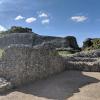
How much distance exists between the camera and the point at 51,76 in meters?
15.1

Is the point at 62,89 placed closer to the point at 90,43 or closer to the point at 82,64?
the point at 82,64

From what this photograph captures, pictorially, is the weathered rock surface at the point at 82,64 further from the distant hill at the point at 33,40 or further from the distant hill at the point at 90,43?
the distant hill at the point at 90,43

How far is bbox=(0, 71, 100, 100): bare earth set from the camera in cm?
1103

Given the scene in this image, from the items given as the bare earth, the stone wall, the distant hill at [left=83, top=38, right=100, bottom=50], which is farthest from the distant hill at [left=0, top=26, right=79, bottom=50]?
the bare earth

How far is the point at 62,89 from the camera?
12242mm

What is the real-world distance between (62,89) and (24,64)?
2537mm

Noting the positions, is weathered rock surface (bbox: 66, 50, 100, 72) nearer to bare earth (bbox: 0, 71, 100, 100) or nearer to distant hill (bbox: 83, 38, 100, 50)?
bare earth (bbox: 0, 71, 100, 100)

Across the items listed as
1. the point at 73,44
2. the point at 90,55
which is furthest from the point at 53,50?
the point at 73,44

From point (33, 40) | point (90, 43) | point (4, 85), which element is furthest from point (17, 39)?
point (4, 85)

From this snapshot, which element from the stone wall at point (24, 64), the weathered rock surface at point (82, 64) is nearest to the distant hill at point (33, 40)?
the weathered rock surface at point (82, 64)

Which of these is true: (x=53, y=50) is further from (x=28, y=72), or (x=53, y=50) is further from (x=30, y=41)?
(x=30, y=41)

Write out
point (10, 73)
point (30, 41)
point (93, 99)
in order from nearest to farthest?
point (93, 99) < point (10, 73) < point (30, 41)

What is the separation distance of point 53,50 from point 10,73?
3.96m

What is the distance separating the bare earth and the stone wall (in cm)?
48
